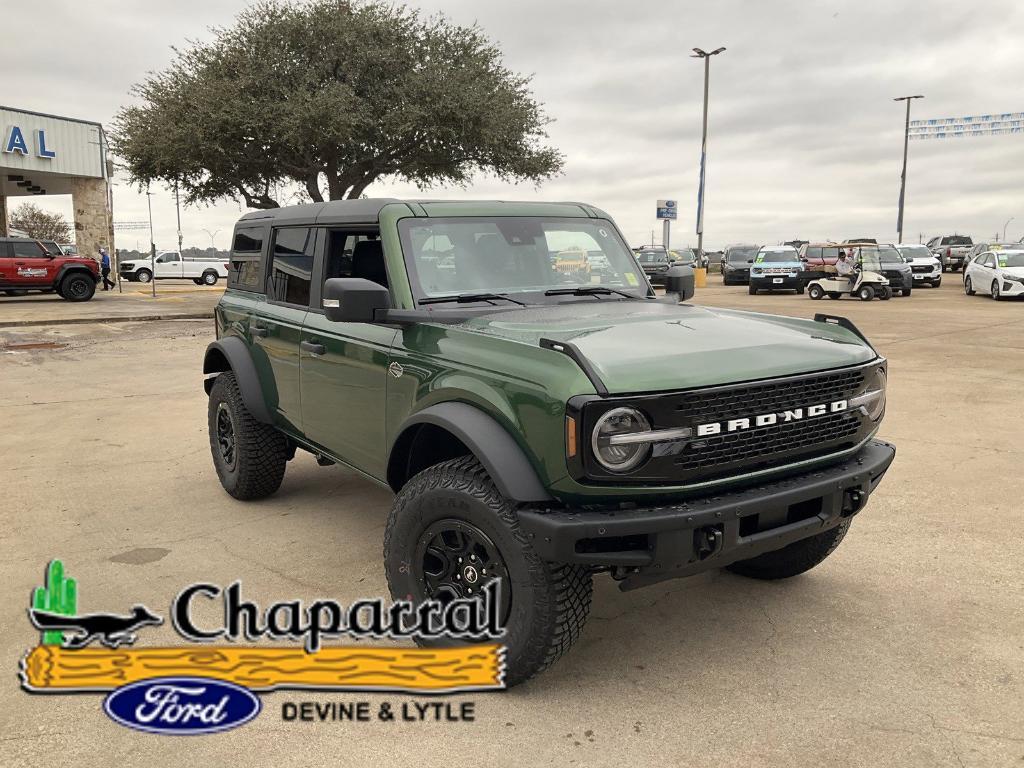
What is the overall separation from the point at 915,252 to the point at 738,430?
32.8m

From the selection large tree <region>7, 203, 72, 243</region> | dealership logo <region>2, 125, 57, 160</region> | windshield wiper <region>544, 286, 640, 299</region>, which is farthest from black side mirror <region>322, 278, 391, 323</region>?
large tree <region>7, 203, 72, 243</region>

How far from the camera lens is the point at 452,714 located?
3014 mm

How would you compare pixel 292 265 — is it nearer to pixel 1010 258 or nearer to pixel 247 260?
pixel 247 260

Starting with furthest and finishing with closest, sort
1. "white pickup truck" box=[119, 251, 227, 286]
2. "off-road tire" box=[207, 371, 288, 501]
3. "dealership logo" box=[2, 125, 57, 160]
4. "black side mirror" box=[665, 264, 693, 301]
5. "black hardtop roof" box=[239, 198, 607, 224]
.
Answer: "white pickup truck" box=[119, 251, 227, 286] < "dealership logo" box=[2, 125, 57, 160] < "off-road tire" box=[207, 371, 288, 501] < "black side mirror" box=[665, 264, 693, 301] < "black hardtop roof" box=[239, 198, 607, 224]

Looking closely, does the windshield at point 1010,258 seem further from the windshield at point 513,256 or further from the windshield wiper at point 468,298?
the windshield wiper at point 468,298

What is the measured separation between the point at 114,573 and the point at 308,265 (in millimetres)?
1868

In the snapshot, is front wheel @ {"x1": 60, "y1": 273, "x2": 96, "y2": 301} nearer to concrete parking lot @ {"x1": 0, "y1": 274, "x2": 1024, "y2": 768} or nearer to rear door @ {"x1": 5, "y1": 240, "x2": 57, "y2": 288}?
rear door @ {"x1": 5, "y1": 240, "x2": 57, "y2": 288}

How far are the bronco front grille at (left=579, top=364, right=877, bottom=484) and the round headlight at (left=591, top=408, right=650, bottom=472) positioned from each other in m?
0.02

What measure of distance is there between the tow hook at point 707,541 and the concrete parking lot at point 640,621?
2.00 feet

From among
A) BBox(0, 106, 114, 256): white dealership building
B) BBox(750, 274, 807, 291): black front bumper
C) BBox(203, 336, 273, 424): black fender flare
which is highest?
BBox(0, 106, 114, 256): white dealership building

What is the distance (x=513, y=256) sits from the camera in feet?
13.7

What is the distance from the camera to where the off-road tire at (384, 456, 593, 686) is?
114 inches

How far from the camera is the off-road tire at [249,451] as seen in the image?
5223 mm

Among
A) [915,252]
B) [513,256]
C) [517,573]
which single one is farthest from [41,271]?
[915,252]
